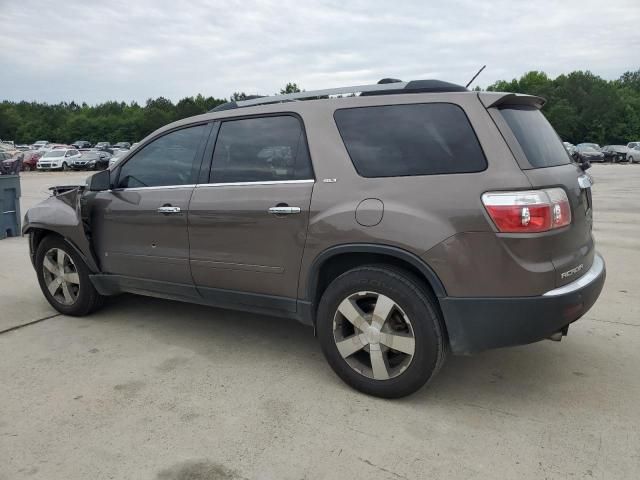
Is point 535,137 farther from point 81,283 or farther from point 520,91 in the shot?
point 520,91

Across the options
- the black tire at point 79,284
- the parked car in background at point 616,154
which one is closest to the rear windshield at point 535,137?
the black tire at point 79,284

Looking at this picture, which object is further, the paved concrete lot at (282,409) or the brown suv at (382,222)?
the brown suv at (382,222)

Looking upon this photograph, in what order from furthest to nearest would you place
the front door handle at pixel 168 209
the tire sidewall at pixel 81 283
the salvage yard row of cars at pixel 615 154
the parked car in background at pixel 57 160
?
the salvage yard row of cars at pixel 615 154
the parked car in background at pixel 57 160
the tire sidewall at pixel 81 283
the front door handle at pixel 168 209

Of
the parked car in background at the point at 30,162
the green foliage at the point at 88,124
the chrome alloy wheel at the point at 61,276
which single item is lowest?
the parked car in background at the point at 30,162

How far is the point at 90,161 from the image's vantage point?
35406 mm

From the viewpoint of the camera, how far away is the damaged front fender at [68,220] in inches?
171

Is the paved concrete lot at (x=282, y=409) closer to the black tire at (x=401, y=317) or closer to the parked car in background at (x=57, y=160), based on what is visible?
the black tire at (x=401, y=317)

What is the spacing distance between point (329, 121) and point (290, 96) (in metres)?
0.54

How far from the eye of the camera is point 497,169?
2.77m

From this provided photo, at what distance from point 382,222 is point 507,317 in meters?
0.82

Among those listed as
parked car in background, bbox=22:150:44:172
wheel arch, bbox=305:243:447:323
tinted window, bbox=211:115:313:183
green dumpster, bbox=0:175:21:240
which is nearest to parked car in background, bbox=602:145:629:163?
green dumpster, bbox=0:175:21:240

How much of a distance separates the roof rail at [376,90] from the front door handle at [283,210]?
798 millimetres

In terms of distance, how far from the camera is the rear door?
2793mm

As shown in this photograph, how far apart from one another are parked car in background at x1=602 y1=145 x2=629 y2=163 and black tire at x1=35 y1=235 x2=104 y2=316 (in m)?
42.7
